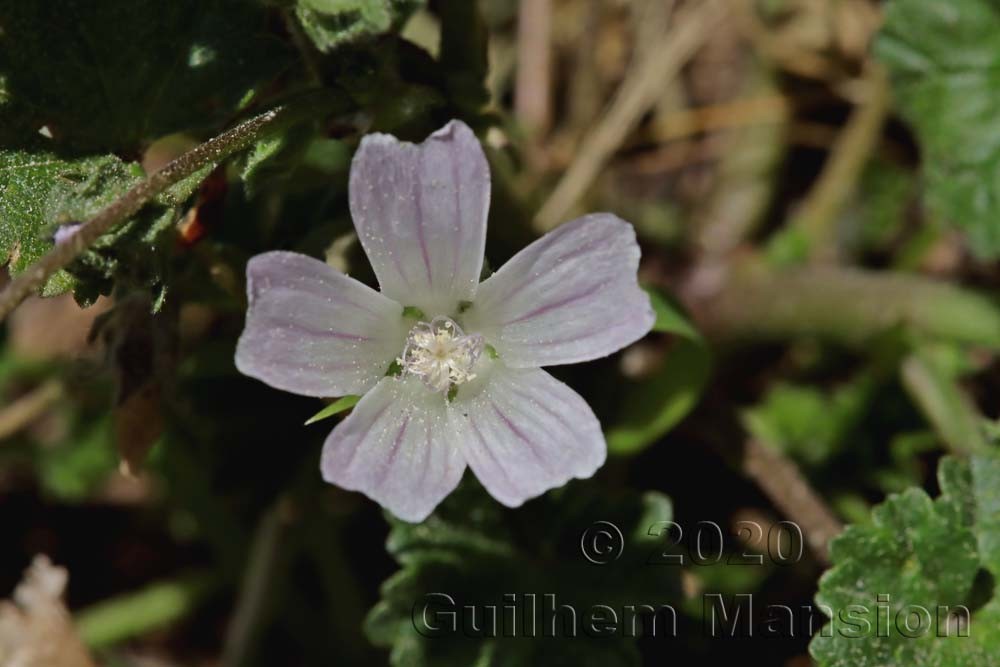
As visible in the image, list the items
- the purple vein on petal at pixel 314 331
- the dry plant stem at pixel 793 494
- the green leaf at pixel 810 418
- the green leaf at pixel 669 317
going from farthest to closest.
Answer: the green leaf at pixel 810 418 < the dry plant stem at pixel 793 494 < the green leaf at pixel 669 317 < the purple vein on petal at pixel 314 331

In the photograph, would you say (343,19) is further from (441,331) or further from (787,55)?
(787,55)

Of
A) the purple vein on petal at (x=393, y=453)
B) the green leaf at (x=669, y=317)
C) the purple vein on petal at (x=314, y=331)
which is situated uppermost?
the purple vein on petal at (x=314, y=331)

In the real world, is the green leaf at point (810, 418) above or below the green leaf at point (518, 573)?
below

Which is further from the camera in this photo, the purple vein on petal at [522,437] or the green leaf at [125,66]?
the green leaf at [125,66]

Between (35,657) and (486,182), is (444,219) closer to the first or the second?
(486,182)

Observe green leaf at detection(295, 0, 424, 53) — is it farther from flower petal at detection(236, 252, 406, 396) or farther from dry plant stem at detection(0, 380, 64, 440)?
dry plant stem at detection(0, 380, 64, 440)

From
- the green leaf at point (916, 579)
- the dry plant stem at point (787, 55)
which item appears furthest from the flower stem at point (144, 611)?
the dry plant stem at point (787, 55)

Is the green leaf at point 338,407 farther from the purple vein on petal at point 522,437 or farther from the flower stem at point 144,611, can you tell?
the flower stem at point 144,611

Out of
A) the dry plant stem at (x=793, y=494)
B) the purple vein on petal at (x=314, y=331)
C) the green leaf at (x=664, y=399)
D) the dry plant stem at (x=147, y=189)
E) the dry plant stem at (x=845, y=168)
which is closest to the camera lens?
the dry plant stem at (x=147, y=189)
